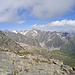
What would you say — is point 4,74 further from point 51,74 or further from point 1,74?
point 51,74

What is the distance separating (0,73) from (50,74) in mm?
20359

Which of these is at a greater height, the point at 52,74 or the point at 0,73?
the point at 0,73

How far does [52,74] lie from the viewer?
48.3 metres

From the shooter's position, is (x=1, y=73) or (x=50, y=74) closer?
(x=1, y=73)

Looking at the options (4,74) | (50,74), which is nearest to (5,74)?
(4,74)

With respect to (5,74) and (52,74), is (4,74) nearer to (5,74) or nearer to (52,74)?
(5,74)

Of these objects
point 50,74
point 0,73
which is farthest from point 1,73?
point 50,74

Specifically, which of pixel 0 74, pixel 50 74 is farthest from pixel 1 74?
pixel 50 74

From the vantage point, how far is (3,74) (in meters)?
28.8

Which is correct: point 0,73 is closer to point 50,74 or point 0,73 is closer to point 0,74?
point 0,74

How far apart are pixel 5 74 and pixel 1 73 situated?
1183 millimetres

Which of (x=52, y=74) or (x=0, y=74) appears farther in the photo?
(x=52, y=74)

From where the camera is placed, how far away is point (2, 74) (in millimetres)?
28875

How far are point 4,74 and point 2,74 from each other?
301mm
